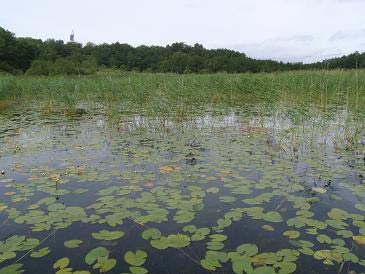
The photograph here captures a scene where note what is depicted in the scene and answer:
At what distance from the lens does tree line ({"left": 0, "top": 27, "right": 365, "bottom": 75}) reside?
4169cm

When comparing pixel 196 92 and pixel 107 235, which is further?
pixel 196 92

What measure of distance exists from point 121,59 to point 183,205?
227 ft

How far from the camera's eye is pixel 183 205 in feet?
13.3

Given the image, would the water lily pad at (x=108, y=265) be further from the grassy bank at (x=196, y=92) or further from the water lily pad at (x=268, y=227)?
the grassy bank at (x=196, y=92)

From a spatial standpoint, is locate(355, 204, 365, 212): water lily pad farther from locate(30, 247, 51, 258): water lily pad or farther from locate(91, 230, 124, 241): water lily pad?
locate(30, 247, 51, 258): water lily pad

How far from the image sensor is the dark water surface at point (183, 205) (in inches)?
118

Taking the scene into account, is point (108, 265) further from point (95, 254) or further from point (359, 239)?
point (359, 239)

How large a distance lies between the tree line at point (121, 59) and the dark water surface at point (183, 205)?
28888 millimetres

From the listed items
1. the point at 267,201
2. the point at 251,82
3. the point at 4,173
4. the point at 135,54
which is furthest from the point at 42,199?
the point at 135,54

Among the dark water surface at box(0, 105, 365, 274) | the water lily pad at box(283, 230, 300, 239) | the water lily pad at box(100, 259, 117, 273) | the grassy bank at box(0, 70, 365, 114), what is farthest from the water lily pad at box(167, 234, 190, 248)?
the grassy bank at box(0, 70, 365, 114)

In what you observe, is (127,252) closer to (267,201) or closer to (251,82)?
(267,201)

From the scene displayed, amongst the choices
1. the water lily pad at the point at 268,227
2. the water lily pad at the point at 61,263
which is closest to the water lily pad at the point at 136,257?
the water lily pad at the point at 61,263

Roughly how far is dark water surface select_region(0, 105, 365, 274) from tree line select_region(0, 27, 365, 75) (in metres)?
28.9

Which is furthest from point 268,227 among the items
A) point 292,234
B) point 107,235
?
point 107,235
